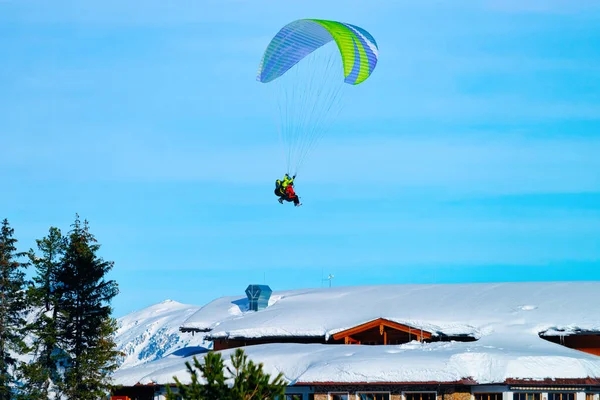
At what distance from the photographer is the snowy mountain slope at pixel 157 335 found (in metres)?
93.9

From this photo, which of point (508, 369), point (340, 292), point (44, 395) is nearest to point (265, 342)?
point (340, 292)

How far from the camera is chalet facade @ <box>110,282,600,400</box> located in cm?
4019

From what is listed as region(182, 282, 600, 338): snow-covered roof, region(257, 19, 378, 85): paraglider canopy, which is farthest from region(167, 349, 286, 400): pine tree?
region(182, 282, 600, 338): snow-covered roof

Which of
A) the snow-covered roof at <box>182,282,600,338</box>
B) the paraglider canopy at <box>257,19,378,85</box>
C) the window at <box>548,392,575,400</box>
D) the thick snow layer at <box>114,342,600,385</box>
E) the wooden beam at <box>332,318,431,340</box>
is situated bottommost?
the window at <box>548,392,575,400</box>

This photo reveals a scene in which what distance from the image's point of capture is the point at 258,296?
2140 inches

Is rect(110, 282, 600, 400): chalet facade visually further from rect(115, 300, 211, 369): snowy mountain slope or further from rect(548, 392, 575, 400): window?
rect(115, 300, 211, 369): snowy mountain slope

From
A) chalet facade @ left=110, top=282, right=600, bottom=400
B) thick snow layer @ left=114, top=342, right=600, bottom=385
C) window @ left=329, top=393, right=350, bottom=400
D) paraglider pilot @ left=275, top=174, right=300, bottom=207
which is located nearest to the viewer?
paraglider pilot @ left=275, top=174, right=300, bottom=207

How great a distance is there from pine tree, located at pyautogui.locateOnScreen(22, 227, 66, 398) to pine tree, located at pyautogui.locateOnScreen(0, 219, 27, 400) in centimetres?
70

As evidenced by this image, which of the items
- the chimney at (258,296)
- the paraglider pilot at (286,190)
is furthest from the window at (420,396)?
the chimney at (258,296)

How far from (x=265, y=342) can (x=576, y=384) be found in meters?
15.6

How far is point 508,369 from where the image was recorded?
132 feet

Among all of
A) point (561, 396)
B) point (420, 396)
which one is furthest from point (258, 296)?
point (561, 396)

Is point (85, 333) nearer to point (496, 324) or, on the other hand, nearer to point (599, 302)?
point (496, 324)

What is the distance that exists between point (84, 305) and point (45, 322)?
6.16 feet
